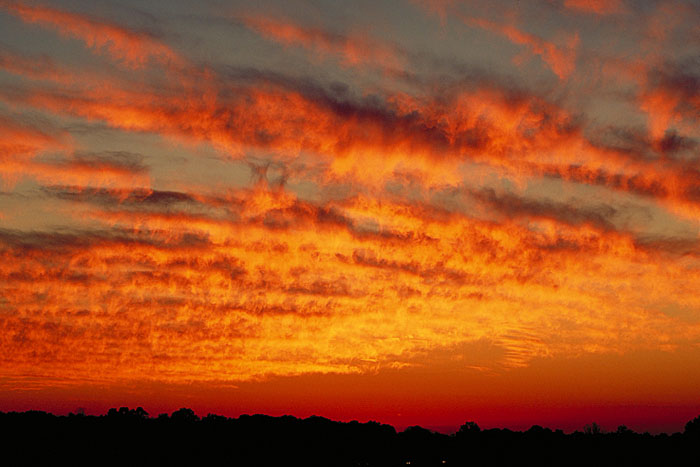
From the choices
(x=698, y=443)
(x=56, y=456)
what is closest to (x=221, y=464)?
(x=56, y=456)

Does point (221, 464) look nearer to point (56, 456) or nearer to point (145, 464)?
point (145, 464)

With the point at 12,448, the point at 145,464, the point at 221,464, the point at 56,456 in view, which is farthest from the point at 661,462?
the point at 12,448

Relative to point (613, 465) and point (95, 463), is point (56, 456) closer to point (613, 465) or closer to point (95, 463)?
point (95, 463)

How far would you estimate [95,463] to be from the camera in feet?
617

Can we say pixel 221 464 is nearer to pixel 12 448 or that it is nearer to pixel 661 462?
pixel 12 448

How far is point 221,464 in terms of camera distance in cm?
19925

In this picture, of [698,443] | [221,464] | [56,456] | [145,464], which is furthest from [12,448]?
→ [698,443]

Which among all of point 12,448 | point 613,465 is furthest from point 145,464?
point 613,465

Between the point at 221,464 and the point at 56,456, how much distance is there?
39181 millimetres

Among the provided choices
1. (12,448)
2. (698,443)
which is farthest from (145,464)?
(698,443)

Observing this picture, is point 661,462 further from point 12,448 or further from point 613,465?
point 12,448

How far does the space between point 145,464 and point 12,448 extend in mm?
33646

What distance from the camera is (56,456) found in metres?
192

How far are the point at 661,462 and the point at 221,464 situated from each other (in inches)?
4245
